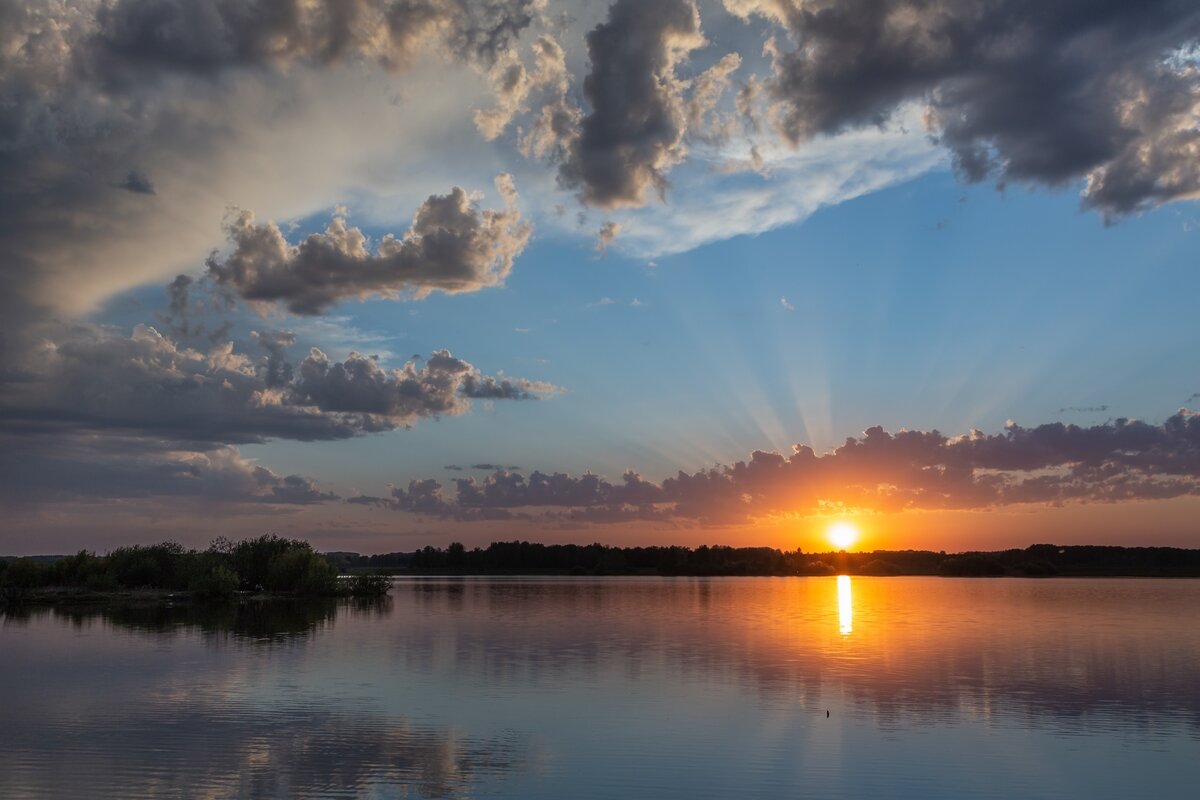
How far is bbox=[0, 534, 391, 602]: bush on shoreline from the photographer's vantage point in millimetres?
135875

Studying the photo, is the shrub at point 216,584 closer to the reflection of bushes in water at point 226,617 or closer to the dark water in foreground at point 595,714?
the reflection of bushes in water at point 226,617

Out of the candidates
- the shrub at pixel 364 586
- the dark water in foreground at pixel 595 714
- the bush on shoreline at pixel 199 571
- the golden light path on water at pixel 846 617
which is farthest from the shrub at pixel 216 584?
the golden light path on water at pixel 846 617

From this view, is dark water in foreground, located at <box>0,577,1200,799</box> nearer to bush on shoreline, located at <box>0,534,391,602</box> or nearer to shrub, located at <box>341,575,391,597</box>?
bush on shoreline, located at <box>0,534,391,602</box>

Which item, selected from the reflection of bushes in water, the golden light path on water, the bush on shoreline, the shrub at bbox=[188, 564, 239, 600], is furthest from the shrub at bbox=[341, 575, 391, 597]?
the golden light path on water

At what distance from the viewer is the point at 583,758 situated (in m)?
33.2

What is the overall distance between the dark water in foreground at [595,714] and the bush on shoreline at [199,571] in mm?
53250

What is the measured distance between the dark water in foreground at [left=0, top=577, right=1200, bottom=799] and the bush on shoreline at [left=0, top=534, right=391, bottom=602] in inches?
2096

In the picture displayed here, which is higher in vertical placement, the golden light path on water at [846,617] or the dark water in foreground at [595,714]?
the dark water in foreground at [595,714]

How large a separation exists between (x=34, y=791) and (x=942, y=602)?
143257mm

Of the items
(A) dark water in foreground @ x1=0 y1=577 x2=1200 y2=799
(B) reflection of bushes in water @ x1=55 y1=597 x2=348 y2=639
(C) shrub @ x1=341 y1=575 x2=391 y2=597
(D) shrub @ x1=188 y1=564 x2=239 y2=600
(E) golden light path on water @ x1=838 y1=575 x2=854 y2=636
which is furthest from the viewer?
(C) shrub @ x1=341 y1=575 x2=391 y2=597

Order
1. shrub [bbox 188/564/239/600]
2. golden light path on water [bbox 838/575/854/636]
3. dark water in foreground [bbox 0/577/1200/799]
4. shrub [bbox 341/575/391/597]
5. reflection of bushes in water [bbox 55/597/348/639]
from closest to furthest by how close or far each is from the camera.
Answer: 1. dark water in foreground [bbox 0/577/1200/799]
2. reflection of bushes in water [bbox 55/597/348/639]
3. golden light path on water [bbox 838/575/854/636]
4. shrub [bbox 188/564/239/600]
5. shrub [bbox 341/575/391/597]

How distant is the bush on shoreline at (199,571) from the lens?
136m

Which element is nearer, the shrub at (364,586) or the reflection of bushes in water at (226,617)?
the reflection of bushes in water at (226,617)

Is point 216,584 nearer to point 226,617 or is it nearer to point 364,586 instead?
point 364,586
